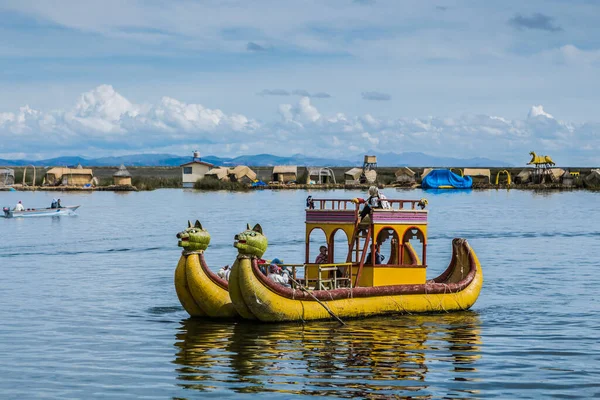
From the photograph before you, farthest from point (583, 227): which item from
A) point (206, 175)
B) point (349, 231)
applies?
point (206, 175)

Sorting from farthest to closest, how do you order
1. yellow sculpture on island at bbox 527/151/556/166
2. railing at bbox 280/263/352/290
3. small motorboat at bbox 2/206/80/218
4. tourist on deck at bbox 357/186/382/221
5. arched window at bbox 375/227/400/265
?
1. yellow sculpture on island at bbox 527/151/556/166
2. small motorboat at bbox 2/206/80/218
3. arched window at bbox 375/227/400/265
4. tourist on deck at bbox 357/186/382/221
5. railing at bbox 280/263/352/290

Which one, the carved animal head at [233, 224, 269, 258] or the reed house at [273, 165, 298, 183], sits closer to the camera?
the carved animal head at [233, 224, 269, 258]

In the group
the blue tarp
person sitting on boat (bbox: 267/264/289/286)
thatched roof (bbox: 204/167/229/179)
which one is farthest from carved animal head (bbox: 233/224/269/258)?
the blue tarp

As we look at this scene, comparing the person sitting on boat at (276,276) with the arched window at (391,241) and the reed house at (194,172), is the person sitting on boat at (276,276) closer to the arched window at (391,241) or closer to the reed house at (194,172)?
the arched window at (391,241)

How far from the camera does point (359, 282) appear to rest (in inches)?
976

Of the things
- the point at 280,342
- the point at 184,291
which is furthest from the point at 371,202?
the point at 184,291

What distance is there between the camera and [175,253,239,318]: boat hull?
2309 centimetres

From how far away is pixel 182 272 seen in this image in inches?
915

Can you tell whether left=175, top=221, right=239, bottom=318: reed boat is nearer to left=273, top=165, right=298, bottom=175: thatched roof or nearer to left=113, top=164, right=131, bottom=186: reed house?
left=113, top=164, right=131, bottom=186: reed house

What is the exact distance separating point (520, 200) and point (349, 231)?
8194 centimetres

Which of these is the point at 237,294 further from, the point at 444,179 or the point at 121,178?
the point at 444,179

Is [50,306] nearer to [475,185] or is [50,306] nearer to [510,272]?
[510,272]

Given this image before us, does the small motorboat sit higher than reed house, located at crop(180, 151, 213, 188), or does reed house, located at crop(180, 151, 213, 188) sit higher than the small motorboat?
reed house, located at crop(180, 151, 213, 188)

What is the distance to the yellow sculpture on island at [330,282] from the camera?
72.0 feet
